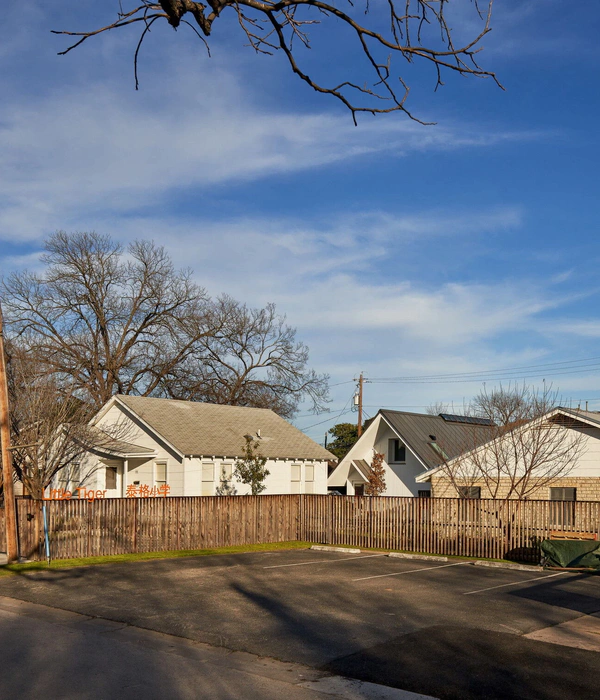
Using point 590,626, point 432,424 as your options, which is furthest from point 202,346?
point 590,626

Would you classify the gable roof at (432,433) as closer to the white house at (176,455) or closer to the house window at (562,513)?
the white house at (176,455)

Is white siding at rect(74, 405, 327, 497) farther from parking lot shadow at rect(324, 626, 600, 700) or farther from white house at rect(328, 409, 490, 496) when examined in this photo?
parking lot shadow at rect(324, 626, 600, 700)

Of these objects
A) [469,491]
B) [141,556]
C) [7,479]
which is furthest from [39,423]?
[469,491]

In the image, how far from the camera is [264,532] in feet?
91.0

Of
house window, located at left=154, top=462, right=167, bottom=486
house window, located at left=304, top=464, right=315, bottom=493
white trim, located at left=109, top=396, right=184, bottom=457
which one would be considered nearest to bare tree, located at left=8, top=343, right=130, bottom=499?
white trim, located at left=109, top=396, right=184, bottom=457

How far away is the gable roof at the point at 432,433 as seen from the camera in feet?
121

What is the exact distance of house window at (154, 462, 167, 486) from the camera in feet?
113

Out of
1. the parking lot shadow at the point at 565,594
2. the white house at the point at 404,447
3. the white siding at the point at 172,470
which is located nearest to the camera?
the parking lot shadow at the point at 565,594

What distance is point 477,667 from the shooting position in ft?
31.3

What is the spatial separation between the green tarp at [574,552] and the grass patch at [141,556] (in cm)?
905

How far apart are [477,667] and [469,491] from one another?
73.1 feet

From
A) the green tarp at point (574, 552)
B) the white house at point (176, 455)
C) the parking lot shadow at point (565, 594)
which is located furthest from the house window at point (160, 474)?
the parking lot shadow at point (565, 594)

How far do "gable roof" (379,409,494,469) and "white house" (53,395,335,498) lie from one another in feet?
Result: 15.4

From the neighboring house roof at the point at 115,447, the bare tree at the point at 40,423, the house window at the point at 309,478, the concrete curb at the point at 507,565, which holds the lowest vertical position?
the concrete curb at the point at 507,565
